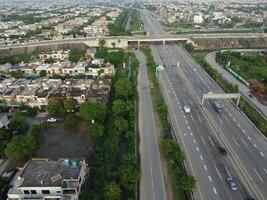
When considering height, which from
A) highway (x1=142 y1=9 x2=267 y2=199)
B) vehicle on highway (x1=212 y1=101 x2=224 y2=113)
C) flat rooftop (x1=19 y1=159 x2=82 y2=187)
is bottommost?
highway (x1=142 y1=9 x2=267 y2=199)

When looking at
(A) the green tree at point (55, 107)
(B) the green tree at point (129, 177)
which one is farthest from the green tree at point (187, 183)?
(A) the green tree at point (55, 107)

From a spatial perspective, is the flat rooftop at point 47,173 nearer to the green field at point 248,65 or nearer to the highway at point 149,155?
the highway at point 149,155

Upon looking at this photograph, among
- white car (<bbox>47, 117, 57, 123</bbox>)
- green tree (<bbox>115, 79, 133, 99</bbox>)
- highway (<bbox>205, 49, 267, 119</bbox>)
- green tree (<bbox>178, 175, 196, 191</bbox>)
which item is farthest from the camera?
green tree (<bbox>115, 79, 133, 99</bbox>)

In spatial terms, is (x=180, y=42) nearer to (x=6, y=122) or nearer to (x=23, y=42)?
(x=23, y=42)

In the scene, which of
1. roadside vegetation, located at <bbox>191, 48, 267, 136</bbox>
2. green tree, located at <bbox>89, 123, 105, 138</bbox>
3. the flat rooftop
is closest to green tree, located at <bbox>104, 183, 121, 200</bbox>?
the flat rooftop

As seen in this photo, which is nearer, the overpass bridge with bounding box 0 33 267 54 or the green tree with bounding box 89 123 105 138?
the green tree with bounding box 89 123 105 138

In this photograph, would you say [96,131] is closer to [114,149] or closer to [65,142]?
[114,149]

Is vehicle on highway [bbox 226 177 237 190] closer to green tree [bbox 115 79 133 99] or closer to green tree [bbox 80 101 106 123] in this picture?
green tree [bbox 80 101 106 123]
